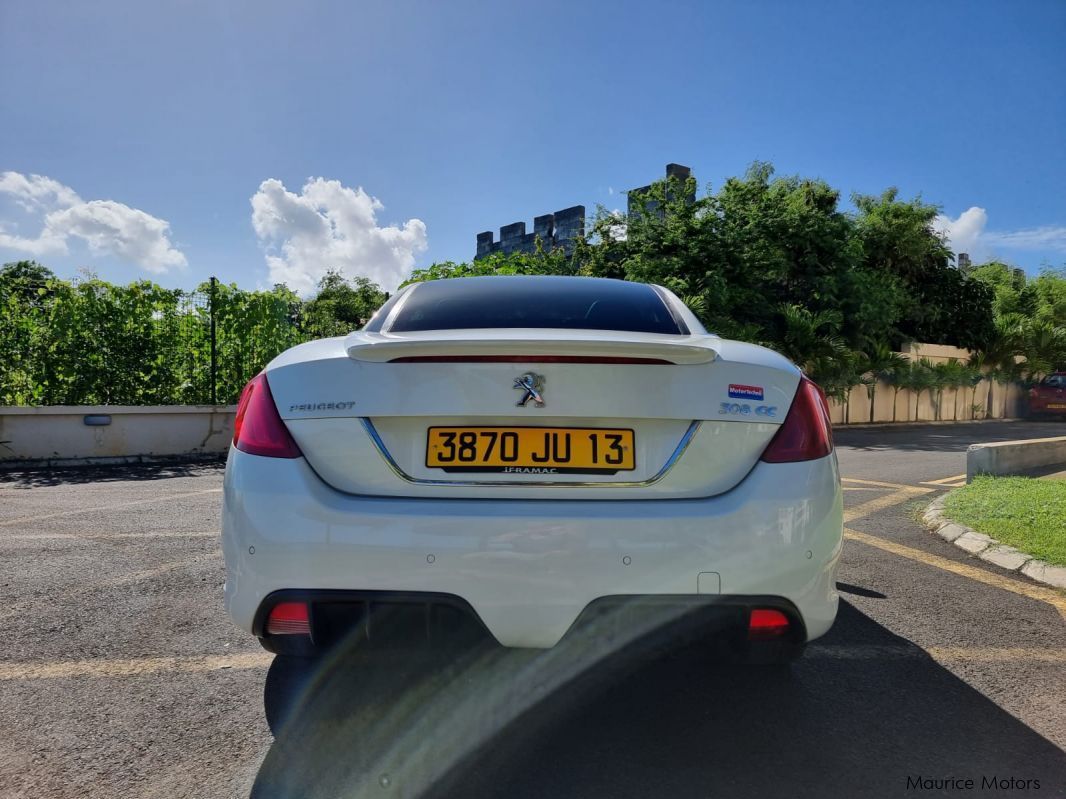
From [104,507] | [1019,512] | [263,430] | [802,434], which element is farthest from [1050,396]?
[263,430]

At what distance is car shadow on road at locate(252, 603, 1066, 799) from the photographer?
180cm

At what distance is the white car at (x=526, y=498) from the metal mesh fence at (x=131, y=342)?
8.83 m

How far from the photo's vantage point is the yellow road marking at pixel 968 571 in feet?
11.7

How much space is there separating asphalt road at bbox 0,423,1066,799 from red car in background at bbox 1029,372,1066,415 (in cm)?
2387

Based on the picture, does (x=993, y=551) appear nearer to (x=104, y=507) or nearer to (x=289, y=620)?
(x=289, y=620)

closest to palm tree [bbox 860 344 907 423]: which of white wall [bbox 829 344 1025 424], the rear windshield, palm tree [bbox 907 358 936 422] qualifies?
white wall [bbox 829 344 1025 424]

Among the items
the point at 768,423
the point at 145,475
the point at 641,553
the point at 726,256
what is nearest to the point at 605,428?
the point at 641,553

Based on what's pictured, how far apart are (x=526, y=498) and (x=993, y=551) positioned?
3.92 meters

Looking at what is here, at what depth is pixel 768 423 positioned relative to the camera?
1.94 metres

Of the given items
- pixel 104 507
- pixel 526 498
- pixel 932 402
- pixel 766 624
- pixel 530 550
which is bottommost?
pixel 104 507

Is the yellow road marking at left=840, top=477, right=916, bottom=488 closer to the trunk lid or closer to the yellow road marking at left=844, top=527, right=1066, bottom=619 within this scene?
the yellow road marking at left=844, top=527, right=1066, bottom=619

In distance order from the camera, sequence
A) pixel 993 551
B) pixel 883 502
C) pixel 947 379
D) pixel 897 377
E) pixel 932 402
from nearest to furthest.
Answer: pixel 993 551 < pixel 883 502 < pixel 897 377 < pixel 932 402 < pixel 947 379

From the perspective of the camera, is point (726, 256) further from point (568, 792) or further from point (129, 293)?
point (568, 792)

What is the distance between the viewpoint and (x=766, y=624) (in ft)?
6.17
